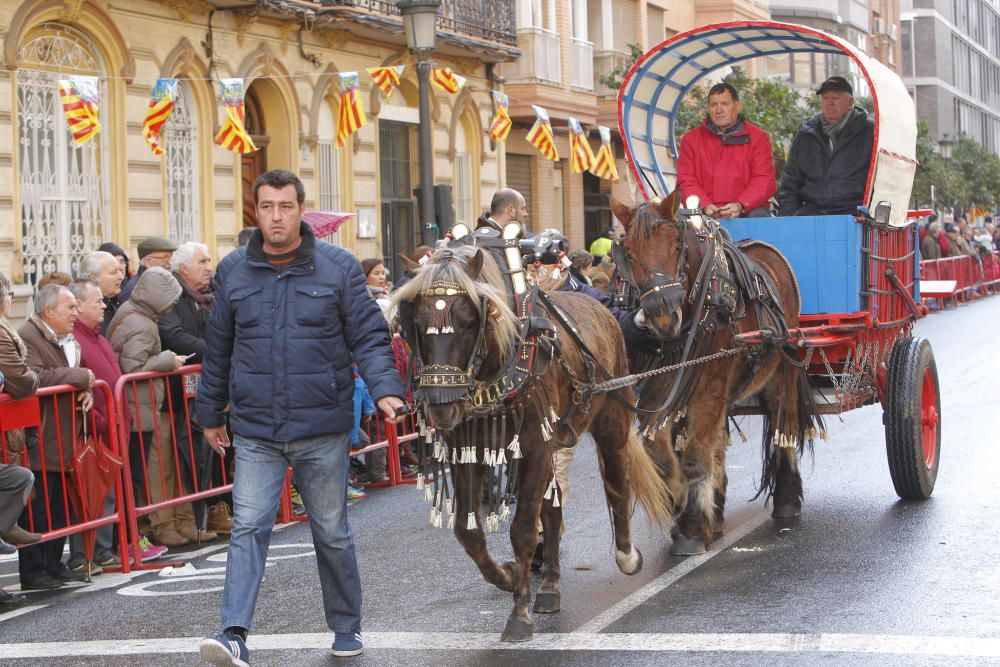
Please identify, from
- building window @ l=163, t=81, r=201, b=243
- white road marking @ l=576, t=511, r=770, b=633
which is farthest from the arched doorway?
white road marking @ l=576, t=511, r=770, b=633

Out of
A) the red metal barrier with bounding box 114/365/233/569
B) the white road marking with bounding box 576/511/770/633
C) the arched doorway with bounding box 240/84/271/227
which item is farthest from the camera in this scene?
the arched doorway with bounding box 240/84/271/227

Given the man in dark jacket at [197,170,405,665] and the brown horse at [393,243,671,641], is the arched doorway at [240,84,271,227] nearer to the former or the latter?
the brown horse at [393,243,671,641]

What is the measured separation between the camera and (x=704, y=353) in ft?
26.8

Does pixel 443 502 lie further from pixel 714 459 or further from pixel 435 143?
pixel 435 143

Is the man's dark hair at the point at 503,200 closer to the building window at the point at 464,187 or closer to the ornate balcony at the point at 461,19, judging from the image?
the ornate balcony at the point at 461,19

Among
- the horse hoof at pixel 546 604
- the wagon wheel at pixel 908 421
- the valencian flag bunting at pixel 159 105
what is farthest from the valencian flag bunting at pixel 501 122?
the horse hoof at pixel 546 604

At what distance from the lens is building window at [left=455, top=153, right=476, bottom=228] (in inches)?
1018

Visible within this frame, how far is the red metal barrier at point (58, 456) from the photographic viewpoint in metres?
8.18

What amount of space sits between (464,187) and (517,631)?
794 inches

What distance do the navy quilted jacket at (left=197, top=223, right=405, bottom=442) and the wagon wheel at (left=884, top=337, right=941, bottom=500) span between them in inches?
160

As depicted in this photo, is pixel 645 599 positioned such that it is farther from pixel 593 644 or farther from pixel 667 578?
pixel 593 644

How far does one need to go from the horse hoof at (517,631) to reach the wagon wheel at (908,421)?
3.45 metres

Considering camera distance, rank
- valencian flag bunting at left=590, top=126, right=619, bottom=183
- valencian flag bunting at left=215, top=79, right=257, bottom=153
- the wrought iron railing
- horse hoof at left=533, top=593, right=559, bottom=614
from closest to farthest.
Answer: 1. horse hoof at left=533, top=593, right=559, bottom=614
2. valencian flag bunting at left=215, top=79, right=257, bottom=153
3. valencian flag bunting at left=590, top=126, right=619, bottom=183
4. the wrought iron railing

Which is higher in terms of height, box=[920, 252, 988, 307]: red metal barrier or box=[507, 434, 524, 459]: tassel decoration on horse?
box=[920, 252, 988, 307]: red metal barrier
